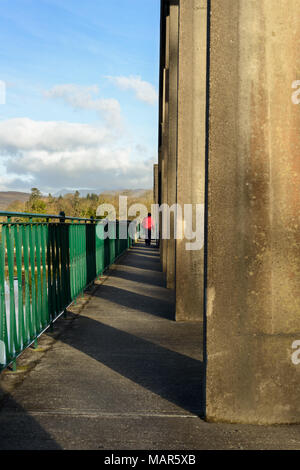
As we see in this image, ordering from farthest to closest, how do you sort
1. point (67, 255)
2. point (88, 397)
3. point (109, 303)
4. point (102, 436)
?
point (109, 303)
point (67, 255)
point (88, 397)
point (102, 436)

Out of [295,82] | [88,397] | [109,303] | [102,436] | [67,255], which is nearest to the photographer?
[102,436]

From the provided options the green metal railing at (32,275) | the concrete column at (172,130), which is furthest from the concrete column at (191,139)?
the concrete column at (172,130)

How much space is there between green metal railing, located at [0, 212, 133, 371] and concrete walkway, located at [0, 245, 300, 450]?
33cm

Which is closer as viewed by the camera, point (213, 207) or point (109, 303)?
point (213, 207)

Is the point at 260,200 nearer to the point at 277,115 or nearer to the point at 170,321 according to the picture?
the point at 277,115

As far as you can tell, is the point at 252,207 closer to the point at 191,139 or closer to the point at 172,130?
the point at 191,139

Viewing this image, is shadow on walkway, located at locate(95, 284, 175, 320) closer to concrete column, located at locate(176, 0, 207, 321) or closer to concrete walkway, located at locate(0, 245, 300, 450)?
concrete column, located at locate(176, 0, 207, 321)

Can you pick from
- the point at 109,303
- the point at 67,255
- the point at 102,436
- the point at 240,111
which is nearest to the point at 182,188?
the point at 67,255

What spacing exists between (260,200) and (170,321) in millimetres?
4239

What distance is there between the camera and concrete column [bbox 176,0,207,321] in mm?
7715

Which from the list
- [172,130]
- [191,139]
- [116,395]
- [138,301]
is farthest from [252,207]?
[172,130]

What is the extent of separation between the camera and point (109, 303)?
9.41 metres

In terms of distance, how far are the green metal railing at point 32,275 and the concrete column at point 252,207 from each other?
1.82m

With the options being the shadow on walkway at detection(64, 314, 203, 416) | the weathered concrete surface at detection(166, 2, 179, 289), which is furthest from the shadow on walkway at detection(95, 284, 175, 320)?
the shadow on walkway at detection(64, 314, 203, 416)
